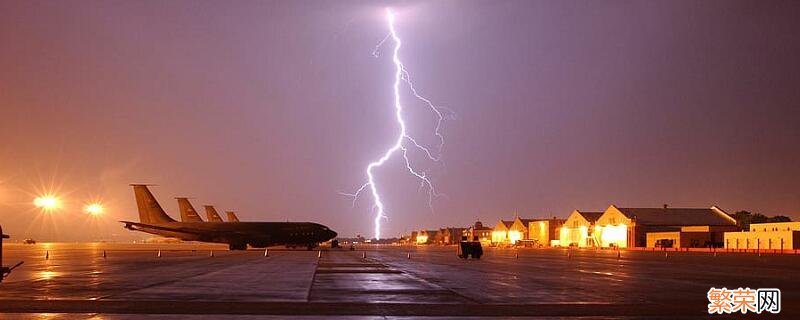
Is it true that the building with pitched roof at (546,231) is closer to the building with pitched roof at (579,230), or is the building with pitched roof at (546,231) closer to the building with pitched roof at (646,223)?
the building with pitched roof at (579,230)

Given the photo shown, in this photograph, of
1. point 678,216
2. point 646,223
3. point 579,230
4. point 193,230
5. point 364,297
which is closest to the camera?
point 364,297

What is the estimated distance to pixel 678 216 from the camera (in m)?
135

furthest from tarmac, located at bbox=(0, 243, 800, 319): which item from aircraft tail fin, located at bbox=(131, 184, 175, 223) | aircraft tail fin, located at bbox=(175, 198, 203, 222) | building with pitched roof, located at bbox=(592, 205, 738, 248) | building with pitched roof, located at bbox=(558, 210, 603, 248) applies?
building with pitched roof, located at bbox=(558, 210, 603, 248)

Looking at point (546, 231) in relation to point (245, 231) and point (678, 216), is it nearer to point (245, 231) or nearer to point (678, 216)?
point (678, 216)

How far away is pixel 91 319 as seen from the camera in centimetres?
1645

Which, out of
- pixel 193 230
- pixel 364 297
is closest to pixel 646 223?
pixel 193 230

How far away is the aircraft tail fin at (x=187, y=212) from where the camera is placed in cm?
11788

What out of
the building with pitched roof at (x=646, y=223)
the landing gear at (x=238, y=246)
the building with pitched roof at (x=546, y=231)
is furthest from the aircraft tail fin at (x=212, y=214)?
the building with pitched roof at (x=646, y=223)

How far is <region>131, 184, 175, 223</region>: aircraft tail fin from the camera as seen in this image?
104 metres

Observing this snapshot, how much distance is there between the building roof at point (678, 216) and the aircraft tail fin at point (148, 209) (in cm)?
8004

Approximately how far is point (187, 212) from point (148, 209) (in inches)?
543

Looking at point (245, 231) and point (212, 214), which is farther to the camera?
point (212, 214)

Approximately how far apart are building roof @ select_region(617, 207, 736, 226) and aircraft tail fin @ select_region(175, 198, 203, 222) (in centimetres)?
7578

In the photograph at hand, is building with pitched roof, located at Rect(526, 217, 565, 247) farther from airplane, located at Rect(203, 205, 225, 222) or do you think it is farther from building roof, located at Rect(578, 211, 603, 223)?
airplane, located at Rect(203, 205, 225, 222)
